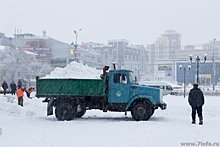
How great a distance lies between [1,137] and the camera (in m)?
10.1

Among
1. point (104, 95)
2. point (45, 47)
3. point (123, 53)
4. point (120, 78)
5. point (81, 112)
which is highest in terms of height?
point (123, 53)

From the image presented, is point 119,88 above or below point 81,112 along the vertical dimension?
above

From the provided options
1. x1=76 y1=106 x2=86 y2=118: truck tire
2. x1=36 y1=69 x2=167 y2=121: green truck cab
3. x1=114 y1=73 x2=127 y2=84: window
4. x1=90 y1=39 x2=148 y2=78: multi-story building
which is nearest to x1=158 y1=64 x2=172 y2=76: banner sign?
x1=90 y1=39 x2=148 y2=78: multi-story building

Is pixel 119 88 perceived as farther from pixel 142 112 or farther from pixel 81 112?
pixel 81 112

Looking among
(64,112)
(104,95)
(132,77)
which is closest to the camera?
(104,95)

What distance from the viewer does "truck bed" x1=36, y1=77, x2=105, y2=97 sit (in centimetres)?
1484

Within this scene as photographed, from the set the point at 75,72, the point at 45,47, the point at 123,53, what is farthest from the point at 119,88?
the point at 123,53

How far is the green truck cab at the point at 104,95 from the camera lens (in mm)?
14599

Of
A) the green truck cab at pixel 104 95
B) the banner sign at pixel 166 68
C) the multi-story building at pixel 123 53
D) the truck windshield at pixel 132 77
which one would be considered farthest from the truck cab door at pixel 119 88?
the multi-story building at pixel 123 53

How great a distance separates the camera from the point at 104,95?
14820 millimetres

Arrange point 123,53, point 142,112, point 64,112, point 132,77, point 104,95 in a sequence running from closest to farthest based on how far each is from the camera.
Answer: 1. point 142,112
2. point 104,95
3. point 64,112
4. point 132,77
5. point 123,53

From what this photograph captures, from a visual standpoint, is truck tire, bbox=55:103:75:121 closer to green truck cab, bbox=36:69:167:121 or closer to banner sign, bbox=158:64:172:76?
green truck cab, bbox=36:69:167:121

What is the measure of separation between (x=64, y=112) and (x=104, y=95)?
6.36 ft

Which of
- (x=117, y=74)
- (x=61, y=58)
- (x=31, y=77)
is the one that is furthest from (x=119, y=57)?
(x=117, y=74)
